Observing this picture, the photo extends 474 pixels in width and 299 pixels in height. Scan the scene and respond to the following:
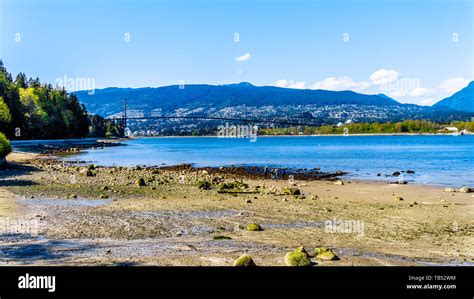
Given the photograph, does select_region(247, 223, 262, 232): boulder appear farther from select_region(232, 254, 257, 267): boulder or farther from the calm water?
the calm water

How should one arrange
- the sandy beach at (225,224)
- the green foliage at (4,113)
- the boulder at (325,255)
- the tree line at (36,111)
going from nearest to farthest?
the boulder at (325,255) < the sandy beach at (225,224) < the green foliage at (4,113) < the tree line at (36,111)

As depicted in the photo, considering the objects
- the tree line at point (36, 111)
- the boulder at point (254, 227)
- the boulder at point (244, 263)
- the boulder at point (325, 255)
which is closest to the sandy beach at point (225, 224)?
the boulder at point (325, 255)

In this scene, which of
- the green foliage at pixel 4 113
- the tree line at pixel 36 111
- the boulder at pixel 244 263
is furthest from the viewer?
the tree line at pixel 36 111

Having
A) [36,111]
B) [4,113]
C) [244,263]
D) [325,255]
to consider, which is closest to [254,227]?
[325,255]

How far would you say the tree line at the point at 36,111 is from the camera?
8400cm

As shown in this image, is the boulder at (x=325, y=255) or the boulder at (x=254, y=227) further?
the boulder at (x=254, y=227)

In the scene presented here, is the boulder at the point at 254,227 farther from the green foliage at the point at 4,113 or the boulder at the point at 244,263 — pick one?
the green foliage at the point at 4,113

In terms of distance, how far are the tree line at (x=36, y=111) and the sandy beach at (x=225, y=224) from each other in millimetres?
57332

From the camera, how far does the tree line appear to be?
84000 mm

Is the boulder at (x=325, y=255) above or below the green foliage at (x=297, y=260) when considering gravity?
below

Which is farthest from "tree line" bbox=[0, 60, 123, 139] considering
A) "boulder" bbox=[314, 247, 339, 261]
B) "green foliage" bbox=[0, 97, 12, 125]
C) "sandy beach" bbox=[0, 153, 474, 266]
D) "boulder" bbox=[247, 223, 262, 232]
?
"boulder" bbox=[314, 247, 339, 261]

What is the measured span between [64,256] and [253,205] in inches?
478

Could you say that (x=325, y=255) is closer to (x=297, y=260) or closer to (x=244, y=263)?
(x=297, y=260)
